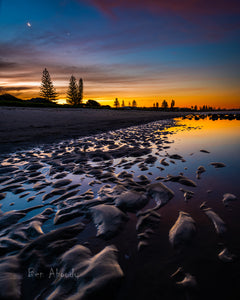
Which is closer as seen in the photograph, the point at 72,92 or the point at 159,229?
the point at 159,229

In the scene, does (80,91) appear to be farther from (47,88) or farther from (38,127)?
(38,127)

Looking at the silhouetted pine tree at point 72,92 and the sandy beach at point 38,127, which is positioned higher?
the silhouetted pine tree at point 72,92

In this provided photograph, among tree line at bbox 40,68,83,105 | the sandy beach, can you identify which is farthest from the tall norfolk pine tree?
the sandy beach

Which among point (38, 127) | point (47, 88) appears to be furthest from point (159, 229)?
point (47, 88)

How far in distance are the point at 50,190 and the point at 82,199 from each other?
0.79m

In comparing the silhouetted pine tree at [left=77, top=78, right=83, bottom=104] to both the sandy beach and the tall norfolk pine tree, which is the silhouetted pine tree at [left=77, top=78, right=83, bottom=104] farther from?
the sandy beach

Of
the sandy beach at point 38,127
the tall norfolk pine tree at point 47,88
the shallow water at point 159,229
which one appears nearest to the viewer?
the shallow water at point 159,229

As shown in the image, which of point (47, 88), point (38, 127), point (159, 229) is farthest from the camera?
point (47, 88)

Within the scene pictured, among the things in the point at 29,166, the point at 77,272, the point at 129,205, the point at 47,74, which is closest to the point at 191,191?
the point at 129,205

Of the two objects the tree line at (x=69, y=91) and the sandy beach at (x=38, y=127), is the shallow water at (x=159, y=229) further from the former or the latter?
the tree line at (x=69, y=91)

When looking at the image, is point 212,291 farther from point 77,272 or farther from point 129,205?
point 129,205

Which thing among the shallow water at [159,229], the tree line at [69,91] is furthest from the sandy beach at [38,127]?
the tree line at [69,91]

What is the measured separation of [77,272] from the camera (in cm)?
136

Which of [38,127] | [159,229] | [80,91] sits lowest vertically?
[159,229]
